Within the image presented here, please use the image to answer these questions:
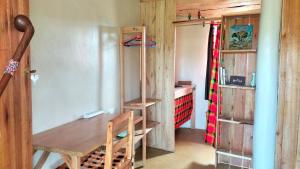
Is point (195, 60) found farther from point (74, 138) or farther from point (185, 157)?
point (74, 138)

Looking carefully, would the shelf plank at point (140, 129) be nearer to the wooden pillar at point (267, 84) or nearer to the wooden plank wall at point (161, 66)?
the wooden plank wall at point (161, 66)

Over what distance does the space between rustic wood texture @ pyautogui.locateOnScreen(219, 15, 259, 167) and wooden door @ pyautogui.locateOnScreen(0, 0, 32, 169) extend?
2.38 m

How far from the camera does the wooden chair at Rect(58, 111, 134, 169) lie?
1599 mm

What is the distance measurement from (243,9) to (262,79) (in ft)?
5.84

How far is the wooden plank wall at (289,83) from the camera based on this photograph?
2.12 m

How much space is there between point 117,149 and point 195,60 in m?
3.23

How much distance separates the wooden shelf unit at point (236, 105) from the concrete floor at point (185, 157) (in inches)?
9.3

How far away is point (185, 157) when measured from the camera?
3.33 m

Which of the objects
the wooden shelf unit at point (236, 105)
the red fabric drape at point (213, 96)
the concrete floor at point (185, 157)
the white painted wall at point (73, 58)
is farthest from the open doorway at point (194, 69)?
the white painted wall at point (73, 58)

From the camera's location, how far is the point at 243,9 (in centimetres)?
358

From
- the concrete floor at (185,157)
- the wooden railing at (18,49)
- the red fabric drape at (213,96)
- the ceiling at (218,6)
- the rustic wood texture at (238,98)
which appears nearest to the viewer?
the wooden railing at (18,49)

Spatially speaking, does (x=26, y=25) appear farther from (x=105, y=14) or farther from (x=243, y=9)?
(x=243, y=9)

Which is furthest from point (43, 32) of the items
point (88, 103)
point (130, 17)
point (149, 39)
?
point (149, 39)

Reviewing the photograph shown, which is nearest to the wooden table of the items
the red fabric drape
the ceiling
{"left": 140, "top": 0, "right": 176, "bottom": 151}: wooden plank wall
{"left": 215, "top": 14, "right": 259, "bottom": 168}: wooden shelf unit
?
{"left": 140, "top": 0, "right": 176, "bottom": 151}: wooden plank wall
